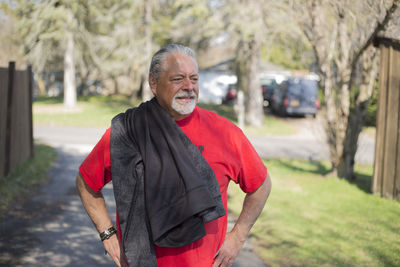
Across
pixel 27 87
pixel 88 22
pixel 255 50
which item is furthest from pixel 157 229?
pixel 88 22

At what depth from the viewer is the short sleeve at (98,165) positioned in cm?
260

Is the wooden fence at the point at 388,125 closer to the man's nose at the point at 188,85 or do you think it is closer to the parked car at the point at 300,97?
the man's nose at the point at 188,85

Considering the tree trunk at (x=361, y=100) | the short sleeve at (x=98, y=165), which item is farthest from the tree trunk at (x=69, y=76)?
the short sleeve at (x=98, y=165)

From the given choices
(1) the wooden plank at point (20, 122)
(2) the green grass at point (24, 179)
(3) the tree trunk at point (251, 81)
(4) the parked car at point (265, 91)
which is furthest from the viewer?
(4) the parked car at point (265, 91)

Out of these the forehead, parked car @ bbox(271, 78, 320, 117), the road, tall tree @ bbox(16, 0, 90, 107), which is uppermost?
tall tree @ bbox(16, 0, 90, 107)

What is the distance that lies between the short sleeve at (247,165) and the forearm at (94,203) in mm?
841

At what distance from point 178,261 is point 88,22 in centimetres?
3132

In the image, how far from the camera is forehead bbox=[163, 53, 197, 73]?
2615 millimetres

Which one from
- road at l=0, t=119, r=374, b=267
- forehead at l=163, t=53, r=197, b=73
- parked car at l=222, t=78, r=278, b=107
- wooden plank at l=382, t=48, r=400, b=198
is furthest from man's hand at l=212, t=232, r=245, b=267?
parked car at l=222, t=78, r=278, b=107

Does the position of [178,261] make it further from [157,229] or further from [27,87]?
[27,87]

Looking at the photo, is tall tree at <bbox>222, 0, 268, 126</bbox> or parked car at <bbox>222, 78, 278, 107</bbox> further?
parked car at <bbox>222, 78, 278, 107</bbox>

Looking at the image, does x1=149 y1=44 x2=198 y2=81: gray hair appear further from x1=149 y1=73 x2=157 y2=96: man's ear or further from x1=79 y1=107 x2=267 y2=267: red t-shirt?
x1=79 y1=107 x2=267 y2=267: red t-shirt

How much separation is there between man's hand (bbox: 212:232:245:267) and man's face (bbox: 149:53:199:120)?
82cm

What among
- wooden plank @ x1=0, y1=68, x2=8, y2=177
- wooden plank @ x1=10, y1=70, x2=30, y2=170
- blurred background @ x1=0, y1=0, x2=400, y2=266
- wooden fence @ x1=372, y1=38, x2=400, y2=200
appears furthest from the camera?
wooden plank @ x1=10, y1=70, x2=30, y2=170
